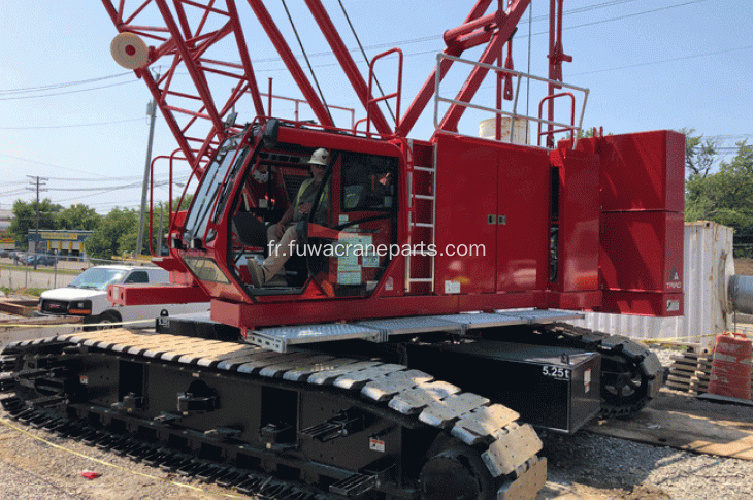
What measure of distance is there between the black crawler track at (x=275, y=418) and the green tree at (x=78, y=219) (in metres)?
83.1

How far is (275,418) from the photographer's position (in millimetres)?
5391

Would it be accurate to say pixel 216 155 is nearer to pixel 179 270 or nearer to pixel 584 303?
pixel 179 270

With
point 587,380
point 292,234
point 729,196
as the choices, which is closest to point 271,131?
point 292,234

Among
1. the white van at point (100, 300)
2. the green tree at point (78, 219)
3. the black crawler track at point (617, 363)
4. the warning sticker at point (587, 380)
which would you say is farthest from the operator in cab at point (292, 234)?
the green tree at point (78, 219)

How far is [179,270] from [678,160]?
20.7 feet

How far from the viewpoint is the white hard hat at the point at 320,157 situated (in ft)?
18.0

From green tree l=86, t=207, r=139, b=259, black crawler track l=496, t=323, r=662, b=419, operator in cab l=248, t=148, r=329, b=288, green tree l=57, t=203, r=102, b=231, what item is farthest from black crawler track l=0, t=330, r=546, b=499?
green tree l=57, t=203, r=102, b=231

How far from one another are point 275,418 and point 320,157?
2445mm

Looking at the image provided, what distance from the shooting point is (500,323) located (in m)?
6.12

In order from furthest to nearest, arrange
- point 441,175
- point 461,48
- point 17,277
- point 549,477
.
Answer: point 17,277
point 461,48
point 441,175
point 549,477

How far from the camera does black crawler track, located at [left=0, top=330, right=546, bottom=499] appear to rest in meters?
4.35

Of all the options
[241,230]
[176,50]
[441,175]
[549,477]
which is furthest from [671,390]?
[176,50]

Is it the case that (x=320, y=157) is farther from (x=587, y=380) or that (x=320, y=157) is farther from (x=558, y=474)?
(x=558, y=474)

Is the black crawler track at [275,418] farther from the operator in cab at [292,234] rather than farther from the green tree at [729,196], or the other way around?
the green tree at [729,196]
